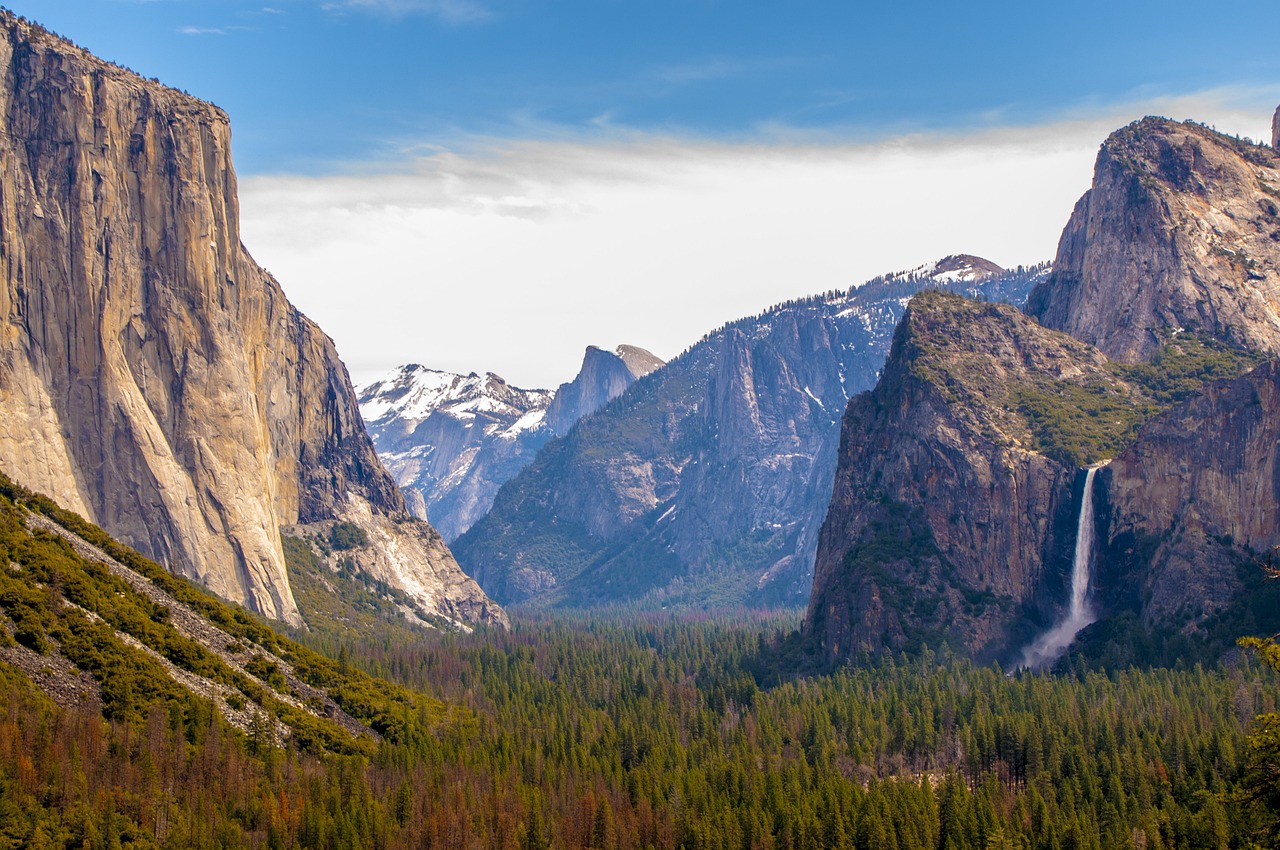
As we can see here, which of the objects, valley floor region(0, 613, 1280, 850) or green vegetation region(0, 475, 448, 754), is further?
green vegetation region(0, 475, 448, 754)

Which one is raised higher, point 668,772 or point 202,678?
point 202,678

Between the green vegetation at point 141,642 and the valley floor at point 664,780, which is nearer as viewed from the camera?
the valley floor at point 664,780

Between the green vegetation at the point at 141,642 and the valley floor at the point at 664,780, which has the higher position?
the green vegetation at the point at 141,642

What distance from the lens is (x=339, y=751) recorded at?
159 metres

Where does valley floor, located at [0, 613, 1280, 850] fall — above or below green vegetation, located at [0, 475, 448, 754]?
below

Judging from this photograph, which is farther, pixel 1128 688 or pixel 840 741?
pixel 1128 688

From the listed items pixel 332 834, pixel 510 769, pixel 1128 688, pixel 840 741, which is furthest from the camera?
pixel 1128 688

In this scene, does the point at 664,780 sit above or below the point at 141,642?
below

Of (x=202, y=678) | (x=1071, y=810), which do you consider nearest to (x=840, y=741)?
(x=1071, y=810)

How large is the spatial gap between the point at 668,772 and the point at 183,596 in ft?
206

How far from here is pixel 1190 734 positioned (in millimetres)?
161375

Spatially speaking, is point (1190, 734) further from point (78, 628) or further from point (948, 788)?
point (78, 628)

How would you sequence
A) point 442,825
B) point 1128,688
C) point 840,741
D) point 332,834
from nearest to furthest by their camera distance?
point 332,834, point 442,825, point 840,741, point 1128,688

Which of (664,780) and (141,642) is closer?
(664,780)
